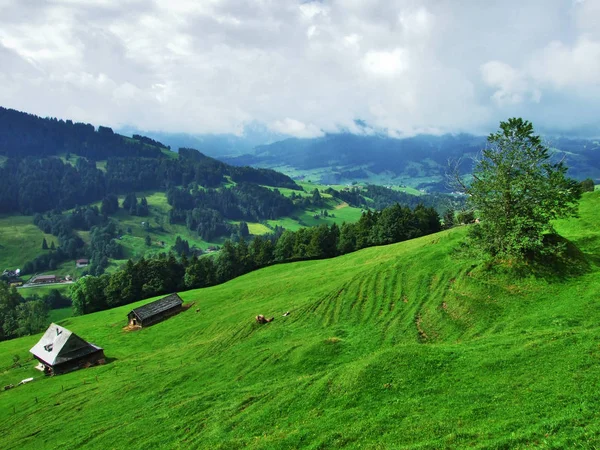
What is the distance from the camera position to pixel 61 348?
6694 centimetres

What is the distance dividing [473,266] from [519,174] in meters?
12.4

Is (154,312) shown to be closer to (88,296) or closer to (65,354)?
(65,354)

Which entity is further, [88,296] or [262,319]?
[88,296]

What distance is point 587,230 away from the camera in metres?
53.4

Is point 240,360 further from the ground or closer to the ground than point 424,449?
closer to the ground

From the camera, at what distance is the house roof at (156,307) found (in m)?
85.2

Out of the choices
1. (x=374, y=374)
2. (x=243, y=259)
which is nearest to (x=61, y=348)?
(x=374, y=374)

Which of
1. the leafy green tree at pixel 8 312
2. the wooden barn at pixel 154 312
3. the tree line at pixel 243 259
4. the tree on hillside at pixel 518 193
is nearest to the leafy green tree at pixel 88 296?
the tree line at pixel 243 259

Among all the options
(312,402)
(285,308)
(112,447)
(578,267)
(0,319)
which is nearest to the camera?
(312,402)

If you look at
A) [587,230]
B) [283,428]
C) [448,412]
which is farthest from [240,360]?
[587,230]

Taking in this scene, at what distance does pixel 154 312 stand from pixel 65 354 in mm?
21707

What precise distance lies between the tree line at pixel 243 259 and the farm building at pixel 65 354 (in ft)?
188

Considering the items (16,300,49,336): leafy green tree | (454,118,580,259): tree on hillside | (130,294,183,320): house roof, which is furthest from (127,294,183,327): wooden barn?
(454,118,580,259): tree on hillside

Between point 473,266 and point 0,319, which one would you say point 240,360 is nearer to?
point 473,266
